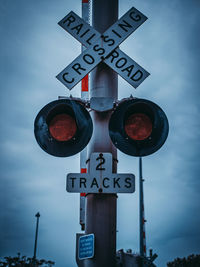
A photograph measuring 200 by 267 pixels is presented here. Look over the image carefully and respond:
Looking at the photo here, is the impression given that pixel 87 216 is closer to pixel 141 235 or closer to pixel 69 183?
pixel 69 183

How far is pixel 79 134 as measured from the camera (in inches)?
108

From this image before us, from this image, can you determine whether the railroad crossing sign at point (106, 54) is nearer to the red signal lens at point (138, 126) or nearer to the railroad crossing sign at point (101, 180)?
the red signal lens at point (138, 126)

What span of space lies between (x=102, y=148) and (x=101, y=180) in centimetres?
36

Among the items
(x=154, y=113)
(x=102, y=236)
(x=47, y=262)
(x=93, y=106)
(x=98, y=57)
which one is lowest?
(x=102, y=236)

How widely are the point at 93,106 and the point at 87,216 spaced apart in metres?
1.08

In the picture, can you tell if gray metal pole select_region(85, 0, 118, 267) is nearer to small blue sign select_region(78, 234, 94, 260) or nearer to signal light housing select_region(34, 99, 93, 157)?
small blue sign select_region(78, 234, 94, 260)

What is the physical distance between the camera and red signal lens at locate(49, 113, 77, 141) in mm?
2754

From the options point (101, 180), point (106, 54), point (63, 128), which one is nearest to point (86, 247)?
point (101, 180)

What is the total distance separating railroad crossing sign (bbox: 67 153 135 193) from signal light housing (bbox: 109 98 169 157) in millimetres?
287

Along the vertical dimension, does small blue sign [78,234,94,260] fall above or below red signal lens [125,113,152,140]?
below

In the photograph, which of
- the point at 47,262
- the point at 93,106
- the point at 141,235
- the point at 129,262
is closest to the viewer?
the point at 129,262

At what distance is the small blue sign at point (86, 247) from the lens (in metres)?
2.71

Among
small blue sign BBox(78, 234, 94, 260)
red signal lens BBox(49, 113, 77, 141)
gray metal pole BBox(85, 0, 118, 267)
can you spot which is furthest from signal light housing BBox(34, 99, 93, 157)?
small blue sign BBox(78, 234, 94, 260)

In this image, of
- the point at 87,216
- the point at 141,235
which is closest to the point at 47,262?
the point at 141,235
